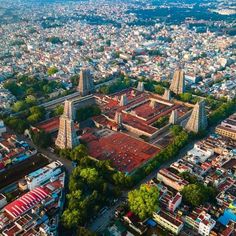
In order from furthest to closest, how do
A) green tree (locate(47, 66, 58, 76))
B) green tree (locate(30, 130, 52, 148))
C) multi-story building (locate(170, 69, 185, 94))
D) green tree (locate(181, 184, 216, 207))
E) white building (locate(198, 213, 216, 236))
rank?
green tree (locate(47, 66, 58, 76)), multi-story building (locate(170, 69, 185, 94)), green tree (locate(30, 130, 52, 148)), green tree (locate(181, 184, 216, 207)), white building (locate(198, 213, 216, 236))

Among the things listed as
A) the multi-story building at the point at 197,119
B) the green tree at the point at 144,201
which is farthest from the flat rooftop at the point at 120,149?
the multi-story building at the point at 197,119

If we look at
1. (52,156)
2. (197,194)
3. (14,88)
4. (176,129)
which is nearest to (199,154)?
(176,129)

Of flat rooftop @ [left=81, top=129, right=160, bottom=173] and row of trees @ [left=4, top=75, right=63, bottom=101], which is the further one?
row of trees @ [left=4, top=75, right=63, bottom=101]

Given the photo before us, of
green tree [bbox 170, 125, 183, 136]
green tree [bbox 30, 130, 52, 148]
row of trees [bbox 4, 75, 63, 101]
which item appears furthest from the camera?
row of trees [bbox 4, 75, 63, 101]

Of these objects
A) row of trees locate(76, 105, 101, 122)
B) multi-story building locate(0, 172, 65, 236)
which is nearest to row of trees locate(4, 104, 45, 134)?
row of trees locate(76, 105, 101, 122)

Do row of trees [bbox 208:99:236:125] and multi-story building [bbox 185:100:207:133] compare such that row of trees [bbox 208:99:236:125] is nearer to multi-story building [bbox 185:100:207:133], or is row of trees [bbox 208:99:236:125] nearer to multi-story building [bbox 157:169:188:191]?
multi-story building [bbox 185:100:207:133]

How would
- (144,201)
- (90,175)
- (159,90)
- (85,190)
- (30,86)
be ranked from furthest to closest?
(30,86) → (159,90) → (90,175) → (85,190) → (144,201)

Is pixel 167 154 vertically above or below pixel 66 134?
below

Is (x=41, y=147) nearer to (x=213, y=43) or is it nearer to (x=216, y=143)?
(x=216, y=143)

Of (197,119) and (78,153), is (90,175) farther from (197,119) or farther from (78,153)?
(197,119)
